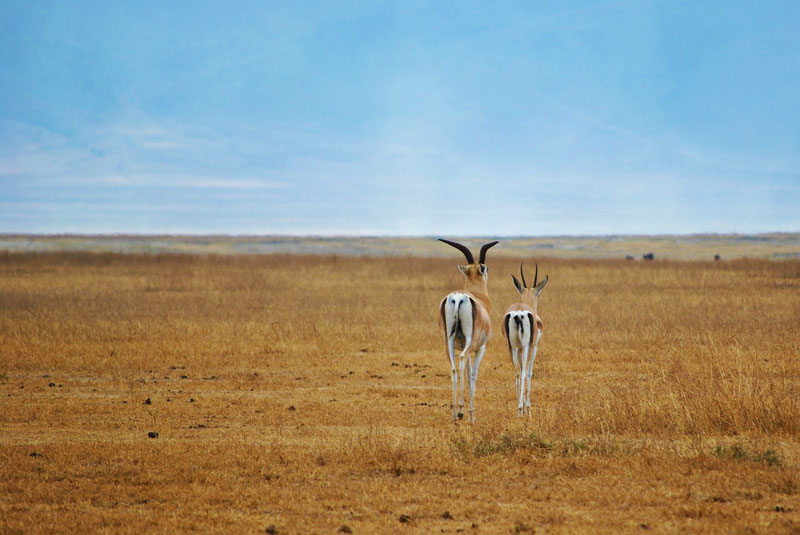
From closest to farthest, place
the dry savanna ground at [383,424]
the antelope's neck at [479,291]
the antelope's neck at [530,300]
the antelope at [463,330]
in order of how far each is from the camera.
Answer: the dry savanna ground at [383,424] → the antelope at [463,330] → the antelope's neck at [479,291] → the antelope's neck at [530,300]

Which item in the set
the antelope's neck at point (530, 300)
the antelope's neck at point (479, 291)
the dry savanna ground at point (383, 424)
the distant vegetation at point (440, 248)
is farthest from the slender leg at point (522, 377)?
the distant vegetation at point (440, 248)

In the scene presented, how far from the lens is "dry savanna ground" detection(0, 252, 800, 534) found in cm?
748

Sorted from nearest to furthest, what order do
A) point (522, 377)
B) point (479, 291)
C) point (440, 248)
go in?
1. point (522, 377)
2. point (479, 291)
3. point (440, 248)

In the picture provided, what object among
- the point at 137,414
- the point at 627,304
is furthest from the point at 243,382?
the point at 627,304

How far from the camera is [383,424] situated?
1159 centimetres

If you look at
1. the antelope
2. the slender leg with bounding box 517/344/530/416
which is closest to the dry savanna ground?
the slender leg with bounding box 517/344/530/416

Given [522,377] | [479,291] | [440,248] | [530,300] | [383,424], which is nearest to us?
[383,424]

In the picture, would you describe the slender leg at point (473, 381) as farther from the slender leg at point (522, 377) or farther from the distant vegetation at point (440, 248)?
the distant vegetation at point (440, 248)

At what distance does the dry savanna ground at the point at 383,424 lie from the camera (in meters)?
7.48

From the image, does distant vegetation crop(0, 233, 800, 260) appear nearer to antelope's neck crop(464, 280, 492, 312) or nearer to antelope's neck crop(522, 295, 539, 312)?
antelope's neck crop(522, 295, 539, 312)

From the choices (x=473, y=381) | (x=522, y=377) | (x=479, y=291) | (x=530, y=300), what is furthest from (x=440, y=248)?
(x=522, y=377)

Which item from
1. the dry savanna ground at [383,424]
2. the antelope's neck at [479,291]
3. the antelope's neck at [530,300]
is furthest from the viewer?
the antelope's neck at [530,300]

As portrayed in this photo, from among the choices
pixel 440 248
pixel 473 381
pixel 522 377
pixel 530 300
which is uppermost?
pixel 440 248

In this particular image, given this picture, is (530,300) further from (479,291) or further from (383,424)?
(383,424)
